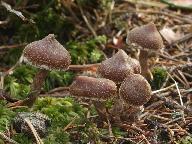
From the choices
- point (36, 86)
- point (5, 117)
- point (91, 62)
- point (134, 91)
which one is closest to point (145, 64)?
point (91, 62)

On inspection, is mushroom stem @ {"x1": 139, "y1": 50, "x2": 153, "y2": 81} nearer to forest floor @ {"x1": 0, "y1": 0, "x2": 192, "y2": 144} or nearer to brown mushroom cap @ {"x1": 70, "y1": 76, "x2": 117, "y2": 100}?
forest floor @ {"x1": 0, "y1": 0, "x2": 192, "y2": 144}

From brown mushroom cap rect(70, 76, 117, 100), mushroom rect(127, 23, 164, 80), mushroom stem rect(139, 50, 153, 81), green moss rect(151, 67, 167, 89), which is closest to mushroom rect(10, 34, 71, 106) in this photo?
brown mushroom cap rect(70, 76, 117, 100)

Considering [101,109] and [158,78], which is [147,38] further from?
Result: [101,109]

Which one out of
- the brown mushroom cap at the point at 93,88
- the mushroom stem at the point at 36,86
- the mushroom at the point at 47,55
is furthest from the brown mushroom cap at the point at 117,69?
the mushroom stem at the point at 36,86

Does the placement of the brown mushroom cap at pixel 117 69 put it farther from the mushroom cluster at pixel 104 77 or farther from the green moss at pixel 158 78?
the green moss at pixel 158 78

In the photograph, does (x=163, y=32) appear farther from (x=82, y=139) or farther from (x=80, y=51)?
(x=82, y=139)

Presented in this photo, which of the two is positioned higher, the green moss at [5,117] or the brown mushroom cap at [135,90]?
the brown mushroom cap at [135,90]

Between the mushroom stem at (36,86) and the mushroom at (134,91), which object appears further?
the mushroom stem at (36,86)
